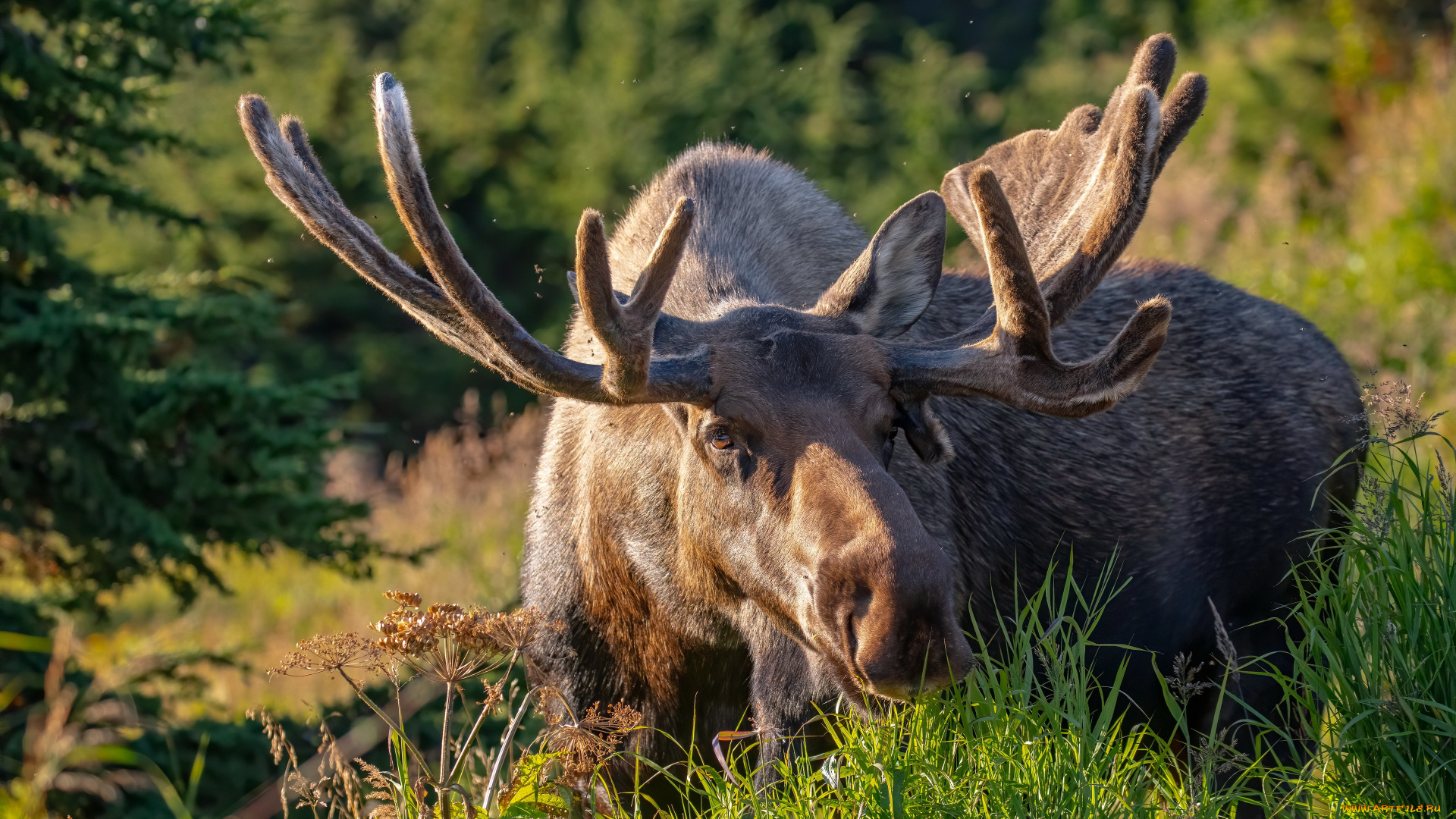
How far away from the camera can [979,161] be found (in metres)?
4.98

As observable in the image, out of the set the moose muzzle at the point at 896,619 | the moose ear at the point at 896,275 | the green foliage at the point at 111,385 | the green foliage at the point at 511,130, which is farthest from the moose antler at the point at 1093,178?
the green foliage at the point at 511,130

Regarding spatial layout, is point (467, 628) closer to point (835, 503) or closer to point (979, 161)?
point (835, 503)

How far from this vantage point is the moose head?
3.15 m

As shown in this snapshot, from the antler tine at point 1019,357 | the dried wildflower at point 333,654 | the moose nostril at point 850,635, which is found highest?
the antler tine at point 1019,357

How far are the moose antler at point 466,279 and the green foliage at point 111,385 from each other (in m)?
2.50

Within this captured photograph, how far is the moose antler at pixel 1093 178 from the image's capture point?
394cm

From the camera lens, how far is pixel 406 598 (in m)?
3.40

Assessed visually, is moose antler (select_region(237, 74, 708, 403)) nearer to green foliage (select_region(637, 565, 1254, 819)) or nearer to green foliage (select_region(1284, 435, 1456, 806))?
green foliage (select_region(637, 565, 1254, 819))

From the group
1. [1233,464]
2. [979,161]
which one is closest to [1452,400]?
[1233,464]

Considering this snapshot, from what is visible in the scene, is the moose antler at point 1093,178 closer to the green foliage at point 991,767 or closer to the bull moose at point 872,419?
the bull moose at point 872,419

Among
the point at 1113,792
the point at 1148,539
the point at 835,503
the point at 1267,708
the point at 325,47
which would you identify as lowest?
the point at 1267,708

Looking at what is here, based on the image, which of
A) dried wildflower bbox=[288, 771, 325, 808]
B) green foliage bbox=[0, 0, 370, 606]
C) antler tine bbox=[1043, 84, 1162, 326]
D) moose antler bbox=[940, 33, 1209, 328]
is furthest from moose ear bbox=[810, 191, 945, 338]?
green foliage bbox=[0, 0, 370, 606]

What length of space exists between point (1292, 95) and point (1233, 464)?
12.5 m

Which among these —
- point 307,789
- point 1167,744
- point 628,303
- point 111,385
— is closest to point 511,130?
point 111,385
